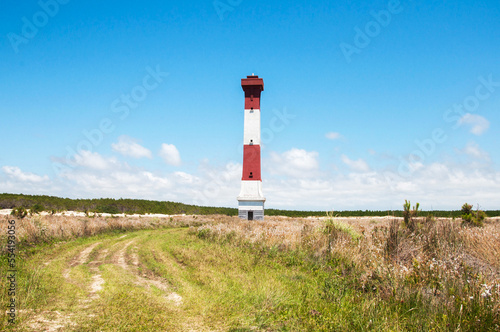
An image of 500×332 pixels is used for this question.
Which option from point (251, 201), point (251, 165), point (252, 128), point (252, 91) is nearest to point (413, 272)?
point (251, 201)

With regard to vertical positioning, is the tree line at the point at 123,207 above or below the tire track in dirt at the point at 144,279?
above

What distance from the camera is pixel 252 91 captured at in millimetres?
36469

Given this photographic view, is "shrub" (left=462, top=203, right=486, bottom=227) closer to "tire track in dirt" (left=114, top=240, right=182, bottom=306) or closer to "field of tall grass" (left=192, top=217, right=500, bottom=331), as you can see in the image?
"field of tall grass" (left=192, top=217, right=500, bottom=331)

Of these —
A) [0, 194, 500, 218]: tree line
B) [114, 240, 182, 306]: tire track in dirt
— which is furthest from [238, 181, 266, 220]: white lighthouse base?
[0, 194, 500, 218]: tree line

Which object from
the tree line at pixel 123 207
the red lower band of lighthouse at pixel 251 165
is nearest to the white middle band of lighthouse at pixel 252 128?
the red lower band of lighthouse at pixel 251 165

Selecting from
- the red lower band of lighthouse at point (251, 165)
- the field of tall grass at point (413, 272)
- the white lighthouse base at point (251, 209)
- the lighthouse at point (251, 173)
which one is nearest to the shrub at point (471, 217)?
the field of tall grass at point (413, 272)

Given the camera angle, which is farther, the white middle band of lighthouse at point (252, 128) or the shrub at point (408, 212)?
the white middle band of lighthouse at point (252, 128)

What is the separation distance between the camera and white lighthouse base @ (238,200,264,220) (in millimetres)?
34000

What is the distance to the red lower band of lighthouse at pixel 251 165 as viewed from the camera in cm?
3428

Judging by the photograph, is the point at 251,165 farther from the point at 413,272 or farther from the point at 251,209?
the point at 413,272

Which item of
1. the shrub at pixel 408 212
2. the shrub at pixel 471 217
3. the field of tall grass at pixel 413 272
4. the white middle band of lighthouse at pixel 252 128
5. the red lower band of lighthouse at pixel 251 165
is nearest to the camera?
the field of tall grass at pixel 413 272

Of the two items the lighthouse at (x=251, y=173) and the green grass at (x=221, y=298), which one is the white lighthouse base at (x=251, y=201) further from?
the green grass at (x=221, y=298)

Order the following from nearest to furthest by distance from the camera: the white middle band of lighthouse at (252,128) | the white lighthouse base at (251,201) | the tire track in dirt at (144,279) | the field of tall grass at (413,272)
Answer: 1. the field of tall grass at (413,272)
2. the tire track in dirt at (144,279)
3. the white lighthouse base at (251,201)
4. the white middle band of lighthouse at (252,128)

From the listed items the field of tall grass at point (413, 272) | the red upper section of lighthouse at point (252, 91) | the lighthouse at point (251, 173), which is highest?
the red upper section of lighthouse at point (252, 91)
